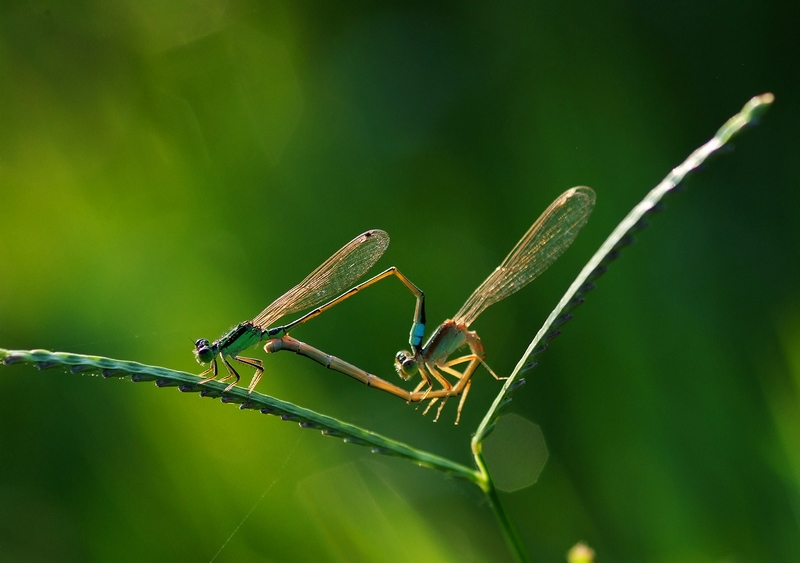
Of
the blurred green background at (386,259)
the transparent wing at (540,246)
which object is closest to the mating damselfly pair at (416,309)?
the transparent wing at (540,246)

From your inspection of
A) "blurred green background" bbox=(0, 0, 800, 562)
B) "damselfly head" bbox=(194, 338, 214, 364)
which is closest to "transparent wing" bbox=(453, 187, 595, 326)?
"blurred green background" bbox=(0, 0, 800, 562)

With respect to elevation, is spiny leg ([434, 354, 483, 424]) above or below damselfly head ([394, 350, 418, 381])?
below

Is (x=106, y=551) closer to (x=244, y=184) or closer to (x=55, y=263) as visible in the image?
(x=55, y=263)

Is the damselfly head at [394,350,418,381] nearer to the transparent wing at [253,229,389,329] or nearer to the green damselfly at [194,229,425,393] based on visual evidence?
the green damselfly at [194,229,425,393]

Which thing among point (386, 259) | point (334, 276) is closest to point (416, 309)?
point (334, 276)

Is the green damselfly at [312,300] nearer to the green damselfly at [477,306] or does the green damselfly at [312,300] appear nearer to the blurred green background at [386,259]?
the green damselfly at [477,306]

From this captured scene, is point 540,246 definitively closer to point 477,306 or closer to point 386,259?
point 477,306
